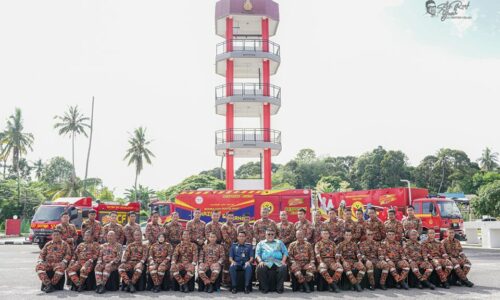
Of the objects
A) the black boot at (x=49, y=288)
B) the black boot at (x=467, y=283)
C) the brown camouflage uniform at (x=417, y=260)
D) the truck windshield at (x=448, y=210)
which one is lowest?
the black boot at (x=467, y=283)

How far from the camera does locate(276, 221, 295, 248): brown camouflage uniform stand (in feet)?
44.1

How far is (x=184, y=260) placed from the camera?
12227 mm

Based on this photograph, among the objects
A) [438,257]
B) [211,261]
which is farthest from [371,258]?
[211,261]

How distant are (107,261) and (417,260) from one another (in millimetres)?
8337

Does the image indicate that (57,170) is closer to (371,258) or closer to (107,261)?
(107,261)

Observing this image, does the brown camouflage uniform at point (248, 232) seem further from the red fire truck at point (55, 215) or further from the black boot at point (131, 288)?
the red fire truck at point (55, 215)

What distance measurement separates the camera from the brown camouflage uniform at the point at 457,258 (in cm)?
1257

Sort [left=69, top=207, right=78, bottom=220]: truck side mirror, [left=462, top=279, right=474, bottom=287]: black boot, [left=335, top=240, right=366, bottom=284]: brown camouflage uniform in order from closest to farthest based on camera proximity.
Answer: [left=335, top=240, right=366, bottom=284]: brown camouflage uniform
[left=462, top=279, right=474, bottom=287]: black boot
[left=69, top=207, right=78, bottom=220]: truck side mirror

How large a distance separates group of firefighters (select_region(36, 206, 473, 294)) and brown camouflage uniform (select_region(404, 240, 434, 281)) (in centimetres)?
→ 3

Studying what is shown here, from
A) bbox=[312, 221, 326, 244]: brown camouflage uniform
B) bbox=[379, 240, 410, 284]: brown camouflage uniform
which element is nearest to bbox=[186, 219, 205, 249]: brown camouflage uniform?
bbox=[312, 221, 326, 244]: brown camouflage uniform

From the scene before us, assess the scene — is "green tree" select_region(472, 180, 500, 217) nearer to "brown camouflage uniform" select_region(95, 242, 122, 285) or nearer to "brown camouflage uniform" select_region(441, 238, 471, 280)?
"brown camouflage uniform" select_region(441, 238, 471, 280)

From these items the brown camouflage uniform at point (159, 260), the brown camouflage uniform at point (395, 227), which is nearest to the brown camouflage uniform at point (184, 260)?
the brown camouflage uniform at point (159, 260)

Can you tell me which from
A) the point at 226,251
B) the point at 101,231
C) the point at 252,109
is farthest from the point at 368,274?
the point at 252,109

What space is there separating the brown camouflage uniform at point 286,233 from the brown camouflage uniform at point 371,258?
1.97m
